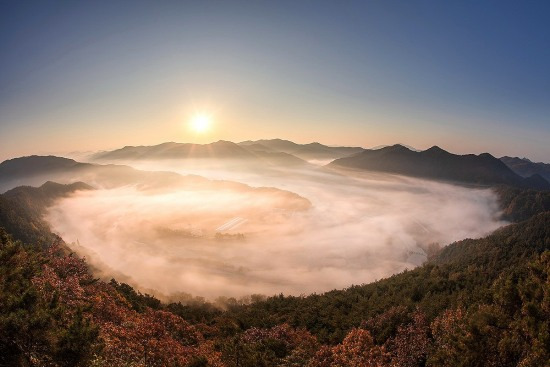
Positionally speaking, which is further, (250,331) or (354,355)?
(250,331)

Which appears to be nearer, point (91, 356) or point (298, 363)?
point (91, 356)

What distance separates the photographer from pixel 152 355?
30531 mm

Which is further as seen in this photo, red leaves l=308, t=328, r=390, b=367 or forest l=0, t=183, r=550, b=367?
red leaves l=308, t=328, r=390, b=367

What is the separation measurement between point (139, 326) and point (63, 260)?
15.1 m

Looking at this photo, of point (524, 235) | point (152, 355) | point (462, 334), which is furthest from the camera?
point (524, 235)

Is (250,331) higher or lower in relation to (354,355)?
lower

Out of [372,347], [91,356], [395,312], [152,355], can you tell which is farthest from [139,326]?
[395,312]

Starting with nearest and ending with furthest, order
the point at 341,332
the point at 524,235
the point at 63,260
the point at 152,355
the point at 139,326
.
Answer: the point at 152,355 → the point at 139,326 → the point at 63,260 → the point at 341,332 → the point at 524,235

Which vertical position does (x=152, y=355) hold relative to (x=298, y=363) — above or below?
above

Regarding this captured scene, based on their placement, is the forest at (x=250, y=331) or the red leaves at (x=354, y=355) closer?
the forest at (x=250, y=331)

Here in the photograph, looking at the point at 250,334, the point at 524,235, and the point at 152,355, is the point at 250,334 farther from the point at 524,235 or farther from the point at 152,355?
the point at 524,235

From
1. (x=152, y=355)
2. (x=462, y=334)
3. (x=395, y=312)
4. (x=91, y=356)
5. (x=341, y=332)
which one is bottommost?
(x=341, y=332)

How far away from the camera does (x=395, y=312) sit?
52.2m

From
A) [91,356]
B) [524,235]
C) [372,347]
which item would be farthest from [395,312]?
[524,235]
